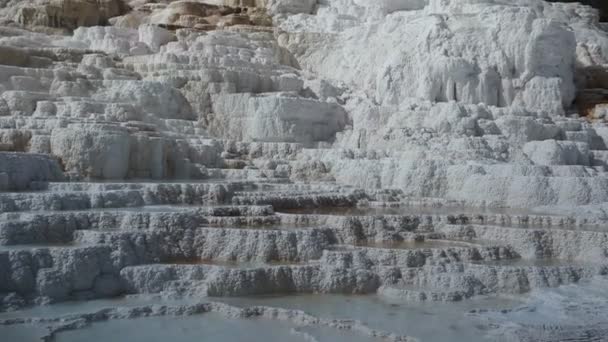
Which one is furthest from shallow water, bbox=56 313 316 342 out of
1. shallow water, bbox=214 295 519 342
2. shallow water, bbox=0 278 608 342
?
shallow water, bbox=214 295 519 342

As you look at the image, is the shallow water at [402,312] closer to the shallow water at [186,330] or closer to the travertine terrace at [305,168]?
the travertine terrace at [305,168]

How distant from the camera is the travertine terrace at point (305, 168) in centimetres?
673

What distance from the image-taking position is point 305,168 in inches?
492

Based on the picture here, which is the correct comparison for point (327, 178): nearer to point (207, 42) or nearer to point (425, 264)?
point (425, 264)

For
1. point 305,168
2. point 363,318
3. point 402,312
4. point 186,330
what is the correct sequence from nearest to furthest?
point 186,330, point 363,318, point 402,312, point 305,168

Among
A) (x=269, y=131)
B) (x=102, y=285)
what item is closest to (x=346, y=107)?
(x=269, y=131)

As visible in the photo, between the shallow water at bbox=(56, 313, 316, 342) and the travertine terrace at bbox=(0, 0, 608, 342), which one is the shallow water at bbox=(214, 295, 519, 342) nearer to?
the travertine terrace at bbox=(0, 0, 608, 342)

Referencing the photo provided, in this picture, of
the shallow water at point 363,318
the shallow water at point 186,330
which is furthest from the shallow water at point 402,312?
the shallow water at point 186,330

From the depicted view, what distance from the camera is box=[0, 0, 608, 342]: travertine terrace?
22.1 ft

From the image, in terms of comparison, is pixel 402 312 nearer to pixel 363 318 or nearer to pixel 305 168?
pixel 363 318

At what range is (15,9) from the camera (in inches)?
795

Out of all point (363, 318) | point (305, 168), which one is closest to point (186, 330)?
point (363, 318)

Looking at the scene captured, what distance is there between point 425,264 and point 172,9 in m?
15.2

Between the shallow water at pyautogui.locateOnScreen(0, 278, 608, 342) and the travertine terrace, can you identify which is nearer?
the shallow water at pyautogui.locateOnScreen(0, 278, 608, 342)
